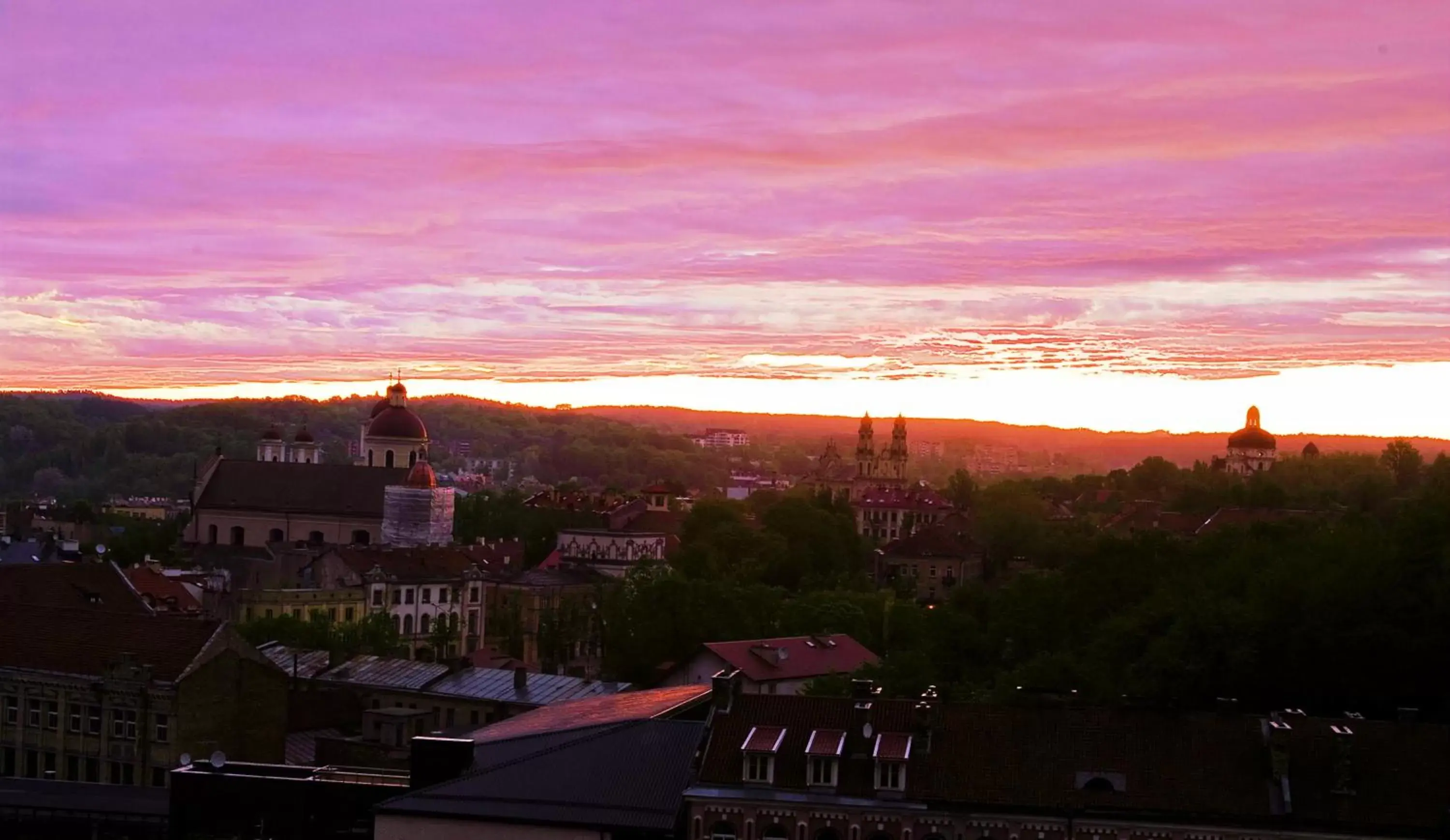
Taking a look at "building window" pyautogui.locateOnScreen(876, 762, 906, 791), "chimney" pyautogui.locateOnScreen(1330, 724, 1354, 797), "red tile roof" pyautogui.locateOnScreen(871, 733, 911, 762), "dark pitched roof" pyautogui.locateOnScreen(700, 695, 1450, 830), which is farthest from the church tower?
"chimney" pyautogui.locateOnScreen(1330, 724, 1354, 797)

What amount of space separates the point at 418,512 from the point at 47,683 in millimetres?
79302

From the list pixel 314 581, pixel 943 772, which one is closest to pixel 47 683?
pixel 943 772

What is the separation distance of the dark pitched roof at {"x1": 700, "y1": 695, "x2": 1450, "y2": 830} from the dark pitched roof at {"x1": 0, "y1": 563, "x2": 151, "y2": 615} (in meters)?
39.3

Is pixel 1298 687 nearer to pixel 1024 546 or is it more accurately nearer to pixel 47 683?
pixel 47 683

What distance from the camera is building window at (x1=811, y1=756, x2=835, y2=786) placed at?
1559 inches

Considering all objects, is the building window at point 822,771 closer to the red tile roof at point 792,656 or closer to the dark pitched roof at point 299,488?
the red tile roof at point 792,656

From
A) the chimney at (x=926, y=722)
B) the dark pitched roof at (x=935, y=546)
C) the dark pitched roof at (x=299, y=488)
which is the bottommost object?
the dark pitched roof at (x=935, y=546)

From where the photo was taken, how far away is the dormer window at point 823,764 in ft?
130

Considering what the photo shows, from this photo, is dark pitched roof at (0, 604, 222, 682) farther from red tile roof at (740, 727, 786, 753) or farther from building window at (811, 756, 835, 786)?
building window at (811, 756, 835, 786)

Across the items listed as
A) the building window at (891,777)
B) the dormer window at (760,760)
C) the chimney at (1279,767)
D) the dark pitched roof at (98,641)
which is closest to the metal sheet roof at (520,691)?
the dark pitched roof at (98,641)

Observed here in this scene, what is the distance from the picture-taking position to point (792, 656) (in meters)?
79.2

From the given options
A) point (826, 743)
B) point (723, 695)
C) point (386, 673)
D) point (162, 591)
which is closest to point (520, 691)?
point (386, 673)

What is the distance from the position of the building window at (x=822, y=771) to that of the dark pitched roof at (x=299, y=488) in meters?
109

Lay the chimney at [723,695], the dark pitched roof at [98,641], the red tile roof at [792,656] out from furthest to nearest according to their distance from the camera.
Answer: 1. the red tile roof at [792,656]
2. the dark pitched roof at [98,641]
3. the chimney at [723,695]
